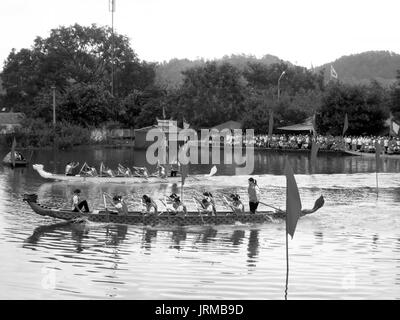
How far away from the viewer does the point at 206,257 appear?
18891 millimetres

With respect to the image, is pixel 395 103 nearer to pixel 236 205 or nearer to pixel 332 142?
pixel 332 142

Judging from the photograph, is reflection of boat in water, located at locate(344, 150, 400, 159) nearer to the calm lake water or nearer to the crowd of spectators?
the crowd of spectators

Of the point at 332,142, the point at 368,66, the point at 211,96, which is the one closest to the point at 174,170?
the point at 332,142

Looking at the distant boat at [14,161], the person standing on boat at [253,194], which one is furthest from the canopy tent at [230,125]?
the person standing on boat at [253,194]

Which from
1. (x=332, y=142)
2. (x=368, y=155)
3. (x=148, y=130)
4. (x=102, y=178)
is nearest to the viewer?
(x=102, y=178)

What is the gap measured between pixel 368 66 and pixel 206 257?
144 meters

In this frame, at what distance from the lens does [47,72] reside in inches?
3752

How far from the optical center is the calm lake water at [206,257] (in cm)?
1533

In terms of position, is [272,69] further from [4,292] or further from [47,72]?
[4,292]

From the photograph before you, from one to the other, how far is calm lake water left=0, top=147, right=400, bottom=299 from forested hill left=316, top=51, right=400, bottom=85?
12387 centimetres

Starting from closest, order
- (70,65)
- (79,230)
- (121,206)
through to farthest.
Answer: (79,230)
(121,206)
(70,65)

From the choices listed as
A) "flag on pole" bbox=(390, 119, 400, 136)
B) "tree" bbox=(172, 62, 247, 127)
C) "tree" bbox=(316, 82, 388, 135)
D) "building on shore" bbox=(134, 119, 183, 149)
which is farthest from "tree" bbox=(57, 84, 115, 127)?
"flag on pole" bbox=(390, 119, 400, 136)
